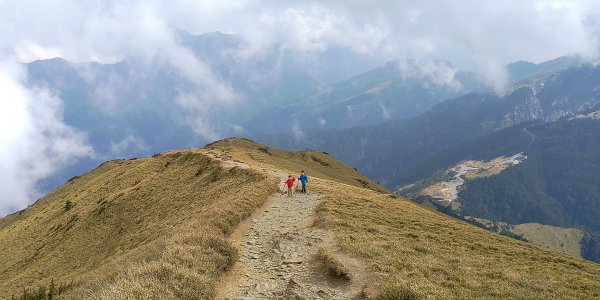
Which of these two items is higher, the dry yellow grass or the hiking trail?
the dry yellow grass

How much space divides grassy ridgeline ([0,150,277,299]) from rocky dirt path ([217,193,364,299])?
1158mm

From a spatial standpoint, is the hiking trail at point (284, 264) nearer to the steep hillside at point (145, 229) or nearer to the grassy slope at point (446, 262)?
the grassy slope at point (446, 262)

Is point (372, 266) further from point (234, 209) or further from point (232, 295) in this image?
point (234, 209)

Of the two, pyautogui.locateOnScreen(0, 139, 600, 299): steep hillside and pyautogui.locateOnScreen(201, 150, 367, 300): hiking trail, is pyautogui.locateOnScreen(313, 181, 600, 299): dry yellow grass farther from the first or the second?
pyautogui.locateOnScreen(201, 150, 367, 300): hiking trail

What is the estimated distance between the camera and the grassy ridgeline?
1812 centimetres

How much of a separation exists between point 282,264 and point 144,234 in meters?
24.3

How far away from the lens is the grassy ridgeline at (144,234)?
18.1 m

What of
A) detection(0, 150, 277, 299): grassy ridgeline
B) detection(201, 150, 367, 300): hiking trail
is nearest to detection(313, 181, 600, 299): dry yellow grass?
detection(201, 150, 367, 300): hiking trail

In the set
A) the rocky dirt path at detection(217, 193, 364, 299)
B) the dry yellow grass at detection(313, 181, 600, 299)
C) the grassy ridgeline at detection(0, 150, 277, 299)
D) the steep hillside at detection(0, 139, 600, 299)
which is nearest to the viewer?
the grassy ridgeline at detection(0, 150, 277, 299)

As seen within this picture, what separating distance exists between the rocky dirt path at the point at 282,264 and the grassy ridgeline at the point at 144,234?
1.16m

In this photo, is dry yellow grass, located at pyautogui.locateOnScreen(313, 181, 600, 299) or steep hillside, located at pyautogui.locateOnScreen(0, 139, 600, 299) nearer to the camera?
steep hillside, located at pyautogui.locateOnScreen(0, 139, 600, 299)

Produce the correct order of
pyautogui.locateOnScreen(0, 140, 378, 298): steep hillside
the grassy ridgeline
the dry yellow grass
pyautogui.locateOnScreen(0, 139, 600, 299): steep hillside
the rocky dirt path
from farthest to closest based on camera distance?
1. pyautogui.locateOnScreen(0, 140, 378, 298): steep hillside
2. the rocky dirt path
3. the dry yellow grass
4. pyautogui.locateOnScreen(0, 139, 600, 299): steep hillside
5. the grassy ridgeline

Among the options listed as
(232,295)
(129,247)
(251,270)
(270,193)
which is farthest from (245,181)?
(232,295)

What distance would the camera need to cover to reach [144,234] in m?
41.8
